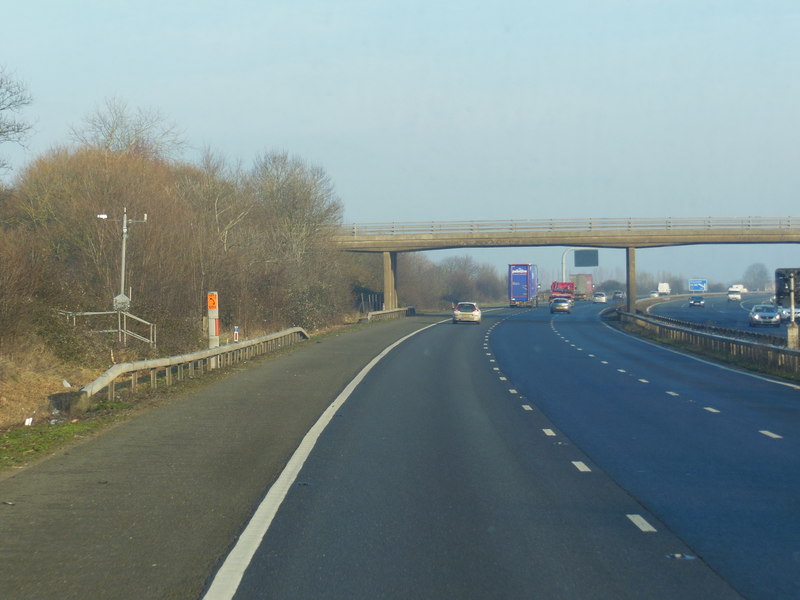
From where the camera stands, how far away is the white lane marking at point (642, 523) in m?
7.95

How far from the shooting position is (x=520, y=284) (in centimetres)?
10344

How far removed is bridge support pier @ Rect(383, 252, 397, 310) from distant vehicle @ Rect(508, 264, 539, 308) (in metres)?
31.1

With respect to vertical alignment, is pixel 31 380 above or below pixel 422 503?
below

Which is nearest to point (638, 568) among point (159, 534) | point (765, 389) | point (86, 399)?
point (159, 534)

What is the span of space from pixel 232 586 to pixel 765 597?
3.45 m

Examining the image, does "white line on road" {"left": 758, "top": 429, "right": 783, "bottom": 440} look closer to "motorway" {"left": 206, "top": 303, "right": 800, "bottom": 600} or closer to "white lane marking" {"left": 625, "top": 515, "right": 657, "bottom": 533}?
"motorway" {"left": 206, "top": 303, "right": 800, "bottom": 600}

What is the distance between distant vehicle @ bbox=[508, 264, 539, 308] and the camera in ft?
334

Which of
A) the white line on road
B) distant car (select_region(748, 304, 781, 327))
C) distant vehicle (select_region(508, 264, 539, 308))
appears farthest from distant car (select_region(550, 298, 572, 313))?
the white line on road

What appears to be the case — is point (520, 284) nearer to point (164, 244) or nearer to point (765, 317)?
point (765, 317)

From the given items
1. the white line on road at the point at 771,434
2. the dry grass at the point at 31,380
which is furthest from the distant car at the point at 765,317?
the white line on road at the point at 771,434

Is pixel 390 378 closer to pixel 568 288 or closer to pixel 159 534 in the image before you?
pixel 159 534

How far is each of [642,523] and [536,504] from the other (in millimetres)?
1075

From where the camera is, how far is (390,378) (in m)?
23.3

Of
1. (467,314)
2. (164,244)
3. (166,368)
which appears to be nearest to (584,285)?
(467,314)
